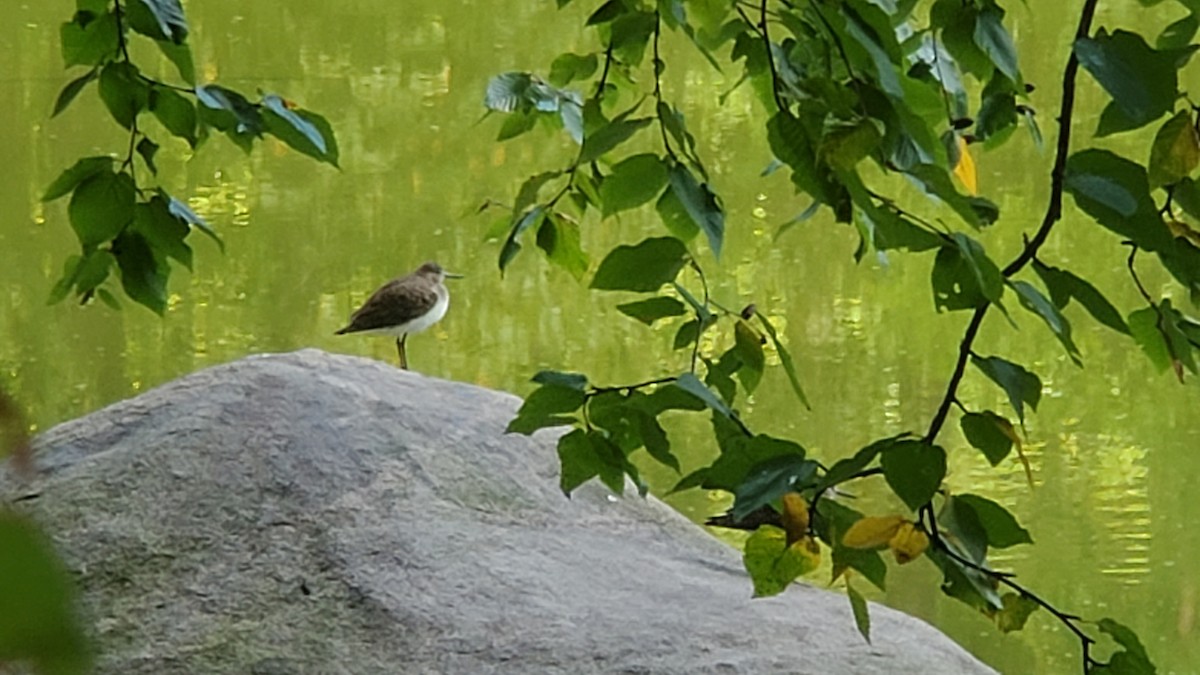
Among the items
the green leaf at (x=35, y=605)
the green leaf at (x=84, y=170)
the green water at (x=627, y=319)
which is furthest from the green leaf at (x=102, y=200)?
the green water at (x=627, y=319)

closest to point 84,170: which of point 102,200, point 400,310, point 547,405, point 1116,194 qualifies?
point 102,200

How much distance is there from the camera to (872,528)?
608 millimetres

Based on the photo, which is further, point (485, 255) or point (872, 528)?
point (485, 255)

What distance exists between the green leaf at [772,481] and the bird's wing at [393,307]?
241 centimetres

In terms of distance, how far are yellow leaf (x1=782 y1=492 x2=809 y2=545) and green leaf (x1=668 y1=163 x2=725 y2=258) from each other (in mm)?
174

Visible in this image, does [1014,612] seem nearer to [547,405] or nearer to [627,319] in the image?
[547,405]

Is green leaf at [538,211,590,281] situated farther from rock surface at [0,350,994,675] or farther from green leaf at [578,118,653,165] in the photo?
rock surface at [0,350,994,675]

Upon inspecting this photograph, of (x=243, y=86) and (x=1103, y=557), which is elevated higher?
(x=243, y=86)

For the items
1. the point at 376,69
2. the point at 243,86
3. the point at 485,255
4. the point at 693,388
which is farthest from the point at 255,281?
the point at 693,388

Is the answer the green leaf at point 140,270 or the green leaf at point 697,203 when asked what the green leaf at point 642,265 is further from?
the green leaf at point 140,270

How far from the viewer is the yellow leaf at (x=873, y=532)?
0.61 metres

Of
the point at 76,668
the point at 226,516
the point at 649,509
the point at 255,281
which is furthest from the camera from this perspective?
the point at 255,281

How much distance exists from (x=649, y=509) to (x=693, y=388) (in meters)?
1.18

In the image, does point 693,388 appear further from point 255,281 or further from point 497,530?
point 255,281
